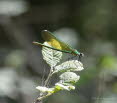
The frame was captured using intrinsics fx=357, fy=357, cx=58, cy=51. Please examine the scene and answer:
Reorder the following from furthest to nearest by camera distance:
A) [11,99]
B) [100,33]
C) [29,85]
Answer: [100,33], [29,85], [11,99]

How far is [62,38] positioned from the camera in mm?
4715

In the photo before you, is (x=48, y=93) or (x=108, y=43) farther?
(x=108, y=43)

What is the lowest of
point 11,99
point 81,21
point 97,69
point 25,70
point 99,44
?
point 11,99

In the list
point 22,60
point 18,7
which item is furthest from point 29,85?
point 18,7

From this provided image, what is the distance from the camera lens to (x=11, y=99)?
4113mm

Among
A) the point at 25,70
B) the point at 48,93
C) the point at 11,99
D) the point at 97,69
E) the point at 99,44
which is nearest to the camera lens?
the point at 48,93

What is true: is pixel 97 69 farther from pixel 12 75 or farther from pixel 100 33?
pixel 100 33

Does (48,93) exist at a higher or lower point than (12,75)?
lower

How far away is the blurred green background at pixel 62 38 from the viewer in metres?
4.14

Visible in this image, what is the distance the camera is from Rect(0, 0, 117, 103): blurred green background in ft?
13.6

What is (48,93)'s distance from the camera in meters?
0.99

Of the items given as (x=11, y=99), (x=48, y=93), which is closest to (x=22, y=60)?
(x=11, y=99)

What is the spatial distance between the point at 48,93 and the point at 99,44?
445cm

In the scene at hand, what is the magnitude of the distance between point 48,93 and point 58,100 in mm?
3852
